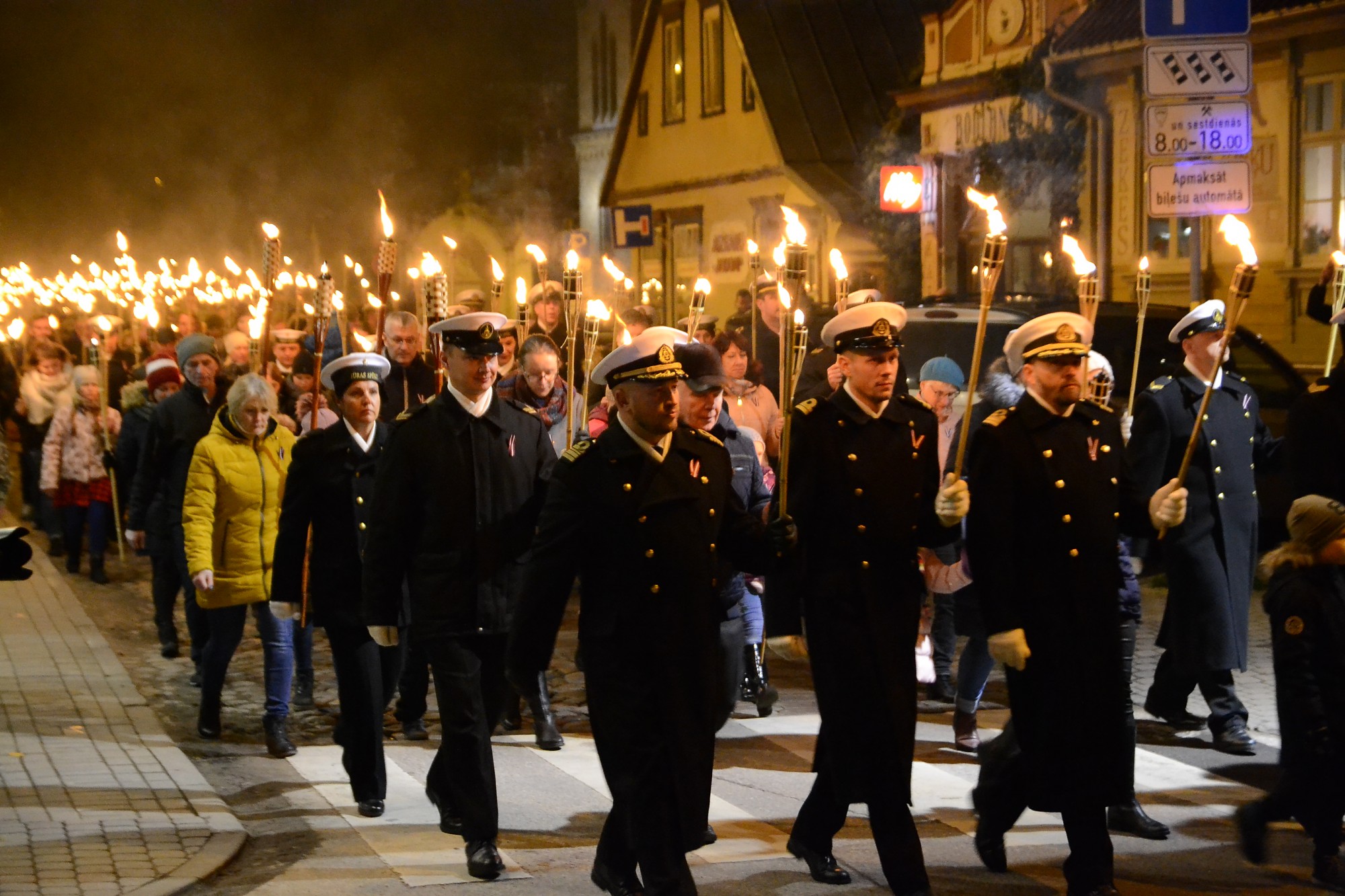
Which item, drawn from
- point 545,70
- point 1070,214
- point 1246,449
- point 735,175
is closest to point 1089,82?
point 1070,214

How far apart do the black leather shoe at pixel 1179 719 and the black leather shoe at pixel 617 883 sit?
12.4 feet

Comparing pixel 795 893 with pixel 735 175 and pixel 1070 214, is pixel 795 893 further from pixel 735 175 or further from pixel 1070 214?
pixel 735 175

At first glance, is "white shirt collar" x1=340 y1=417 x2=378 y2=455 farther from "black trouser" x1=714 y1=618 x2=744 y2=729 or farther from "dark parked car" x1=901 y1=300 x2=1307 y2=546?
"dark parked car" x1=901 y1=300 x2=1307 y2=546

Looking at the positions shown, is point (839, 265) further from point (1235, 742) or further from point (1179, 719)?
point (1179, 719)

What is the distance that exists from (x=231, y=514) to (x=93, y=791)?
1.78 m

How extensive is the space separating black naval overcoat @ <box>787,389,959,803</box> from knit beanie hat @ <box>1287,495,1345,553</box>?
3.99ft

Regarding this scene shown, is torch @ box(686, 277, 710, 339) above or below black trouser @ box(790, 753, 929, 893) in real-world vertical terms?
above

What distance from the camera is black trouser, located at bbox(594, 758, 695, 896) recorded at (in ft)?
17.7


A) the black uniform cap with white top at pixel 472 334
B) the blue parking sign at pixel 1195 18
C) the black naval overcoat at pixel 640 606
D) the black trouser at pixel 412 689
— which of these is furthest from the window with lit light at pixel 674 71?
the black naval overcoat at pixel 640 606

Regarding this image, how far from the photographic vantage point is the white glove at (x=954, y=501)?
575cm

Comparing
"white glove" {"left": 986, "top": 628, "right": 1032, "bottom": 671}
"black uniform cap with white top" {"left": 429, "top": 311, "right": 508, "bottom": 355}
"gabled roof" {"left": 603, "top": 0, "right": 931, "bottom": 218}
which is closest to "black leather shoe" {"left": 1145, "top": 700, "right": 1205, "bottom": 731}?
"white glove" {"left": 986, "top": 628, "right": 1032, "bottom": 671}

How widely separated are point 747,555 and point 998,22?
2305 cm

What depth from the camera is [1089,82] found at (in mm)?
24516

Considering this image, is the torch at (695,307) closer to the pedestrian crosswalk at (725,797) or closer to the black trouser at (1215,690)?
the pedestrian crosswalk at (725,797)
